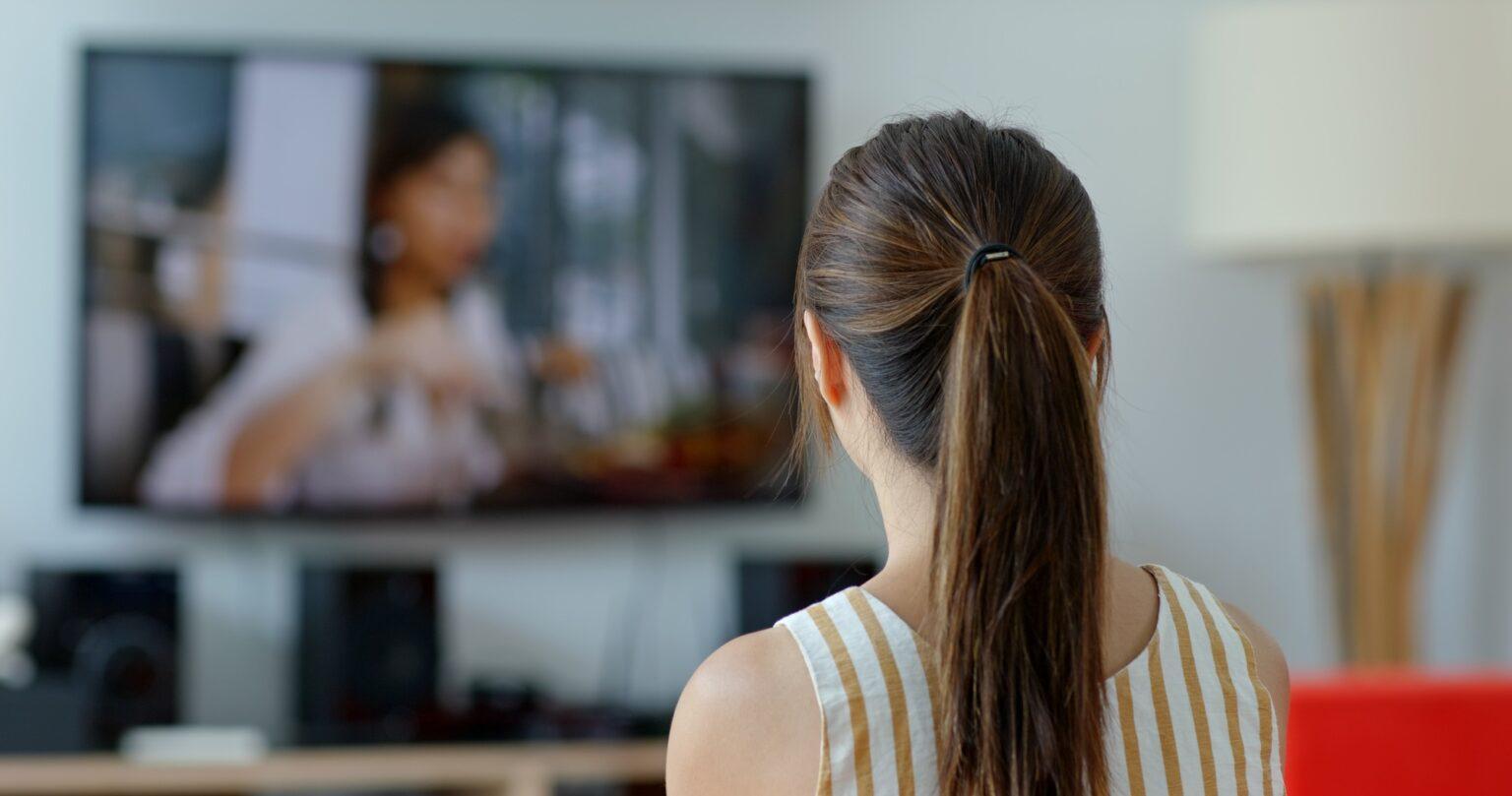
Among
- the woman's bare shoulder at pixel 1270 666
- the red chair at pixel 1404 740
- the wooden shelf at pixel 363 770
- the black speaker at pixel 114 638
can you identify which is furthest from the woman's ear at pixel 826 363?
the black speaker at pixel 114 638

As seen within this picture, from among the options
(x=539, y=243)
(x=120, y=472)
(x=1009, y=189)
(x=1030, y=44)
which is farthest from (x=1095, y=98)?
(x=1009, y=189)

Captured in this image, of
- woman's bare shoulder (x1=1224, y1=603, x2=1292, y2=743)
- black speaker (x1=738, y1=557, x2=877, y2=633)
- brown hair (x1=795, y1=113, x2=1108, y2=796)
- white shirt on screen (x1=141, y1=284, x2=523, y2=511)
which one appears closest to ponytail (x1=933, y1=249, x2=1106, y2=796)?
brown hair (x1=795, y1=113, x2=1108, y2=796)

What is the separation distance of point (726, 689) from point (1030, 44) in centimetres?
253

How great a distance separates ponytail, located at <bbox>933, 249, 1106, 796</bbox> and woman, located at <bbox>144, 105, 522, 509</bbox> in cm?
209

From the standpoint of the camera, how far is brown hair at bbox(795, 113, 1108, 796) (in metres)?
0.81

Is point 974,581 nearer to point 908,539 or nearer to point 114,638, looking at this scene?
point 908,539

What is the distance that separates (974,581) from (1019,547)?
0.03m

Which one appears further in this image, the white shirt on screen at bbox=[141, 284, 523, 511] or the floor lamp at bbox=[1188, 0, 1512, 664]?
the white shirt on screen at bbox=[141, 284, 523, 511]


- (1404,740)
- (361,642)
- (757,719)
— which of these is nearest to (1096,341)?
(757,719)

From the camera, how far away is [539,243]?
286 centimetres

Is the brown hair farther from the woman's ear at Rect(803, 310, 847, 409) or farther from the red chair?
the red chair

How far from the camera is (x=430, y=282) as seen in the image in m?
2.82

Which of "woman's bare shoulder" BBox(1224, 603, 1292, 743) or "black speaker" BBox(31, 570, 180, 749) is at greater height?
"woman's bare shoulder" BBox(1224, 603, 1292, 743)

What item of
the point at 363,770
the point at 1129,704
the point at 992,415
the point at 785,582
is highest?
the point at 992,415
